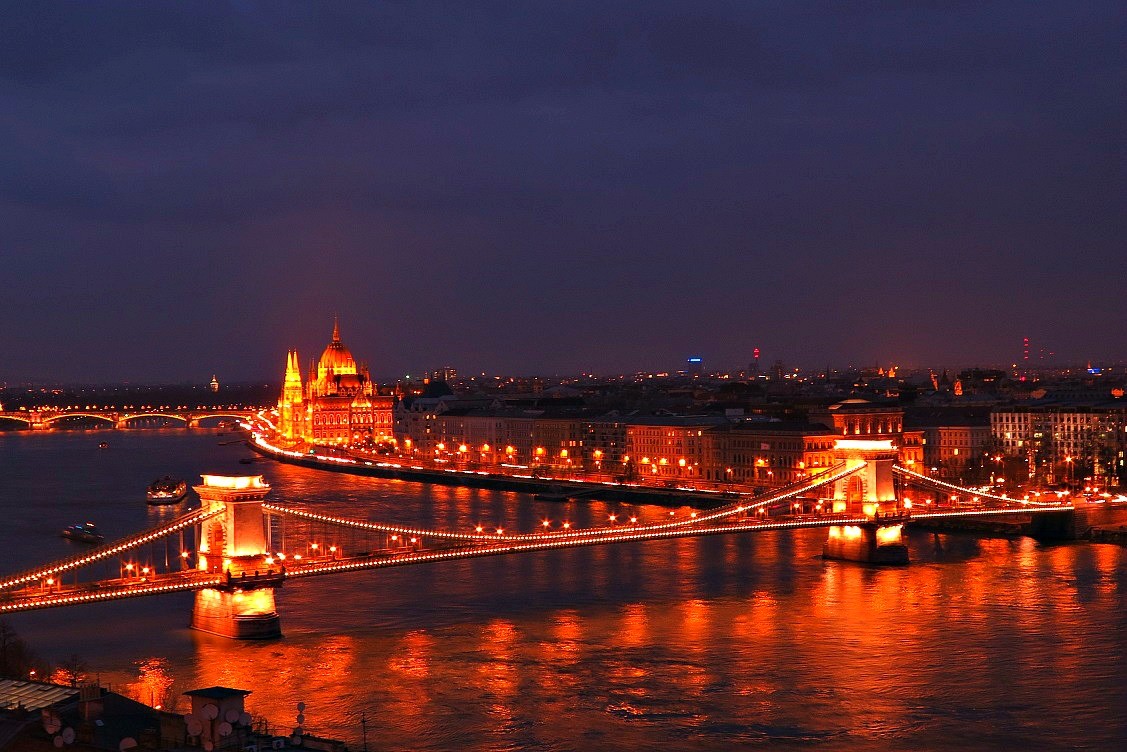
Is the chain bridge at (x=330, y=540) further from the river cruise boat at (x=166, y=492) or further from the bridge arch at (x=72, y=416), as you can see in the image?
the bridge arch at (x=72, y=416)

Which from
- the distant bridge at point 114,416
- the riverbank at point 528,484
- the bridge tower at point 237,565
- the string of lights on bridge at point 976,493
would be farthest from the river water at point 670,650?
the distant bridge at point 114,416

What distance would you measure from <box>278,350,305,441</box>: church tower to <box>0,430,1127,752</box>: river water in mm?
57569

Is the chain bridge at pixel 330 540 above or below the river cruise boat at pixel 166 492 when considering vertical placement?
below

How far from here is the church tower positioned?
88500 millimetres

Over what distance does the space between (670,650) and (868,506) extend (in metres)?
11.1

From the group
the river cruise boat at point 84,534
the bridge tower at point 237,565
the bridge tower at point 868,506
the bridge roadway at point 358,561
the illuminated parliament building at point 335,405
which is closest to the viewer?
the bridge roadway at point 358,561

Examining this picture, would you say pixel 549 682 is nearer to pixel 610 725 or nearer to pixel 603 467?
pixel 610 725

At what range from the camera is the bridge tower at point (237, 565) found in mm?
20578

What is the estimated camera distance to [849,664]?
19.5 m

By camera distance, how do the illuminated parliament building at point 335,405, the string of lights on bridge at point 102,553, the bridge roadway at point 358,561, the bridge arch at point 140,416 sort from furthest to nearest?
1. the bridge arch at point 140,416
2. the illuminated parliament building at point 335,405
3. the string of lights on bridge at point 102,553
4. the bridge roadway at point 358,561

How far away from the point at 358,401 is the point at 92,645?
65237mm

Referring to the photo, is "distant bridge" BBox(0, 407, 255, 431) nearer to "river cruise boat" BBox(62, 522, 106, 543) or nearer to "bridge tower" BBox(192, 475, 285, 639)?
"river cruise boat" BBox(62, 522, 106, 543)

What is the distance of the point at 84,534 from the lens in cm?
3156

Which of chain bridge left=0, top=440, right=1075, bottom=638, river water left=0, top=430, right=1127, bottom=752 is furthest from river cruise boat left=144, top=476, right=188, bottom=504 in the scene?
river water left=0, top=430, right=1127, bottom=752
